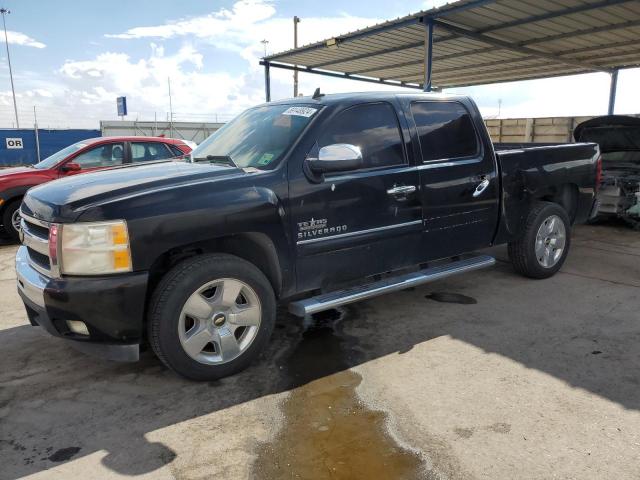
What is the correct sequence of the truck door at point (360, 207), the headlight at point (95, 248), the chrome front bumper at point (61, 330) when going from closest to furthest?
the headlight at point (95, 248) → the chrome front bumper at point (61, 330) → the truck door at point (360, 207)

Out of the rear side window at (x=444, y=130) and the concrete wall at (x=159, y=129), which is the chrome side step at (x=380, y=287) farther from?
the concrete wall at (x=159, y=129)

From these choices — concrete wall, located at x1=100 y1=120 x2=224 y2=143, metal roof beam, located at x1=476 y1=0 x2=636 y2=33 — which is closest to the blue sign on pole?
concrete wall, located at x1=100 y1=120 x2=224 y2=143

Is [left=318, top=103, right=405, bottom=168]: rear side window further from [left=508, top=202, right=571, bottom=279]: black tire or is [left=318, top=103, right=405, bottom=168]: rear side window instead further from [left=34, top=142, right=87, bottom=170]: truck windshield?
[left=34, top=142, right=87, bottom=170]: truck windshield

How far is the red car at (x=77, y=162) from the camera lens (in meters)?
7.85


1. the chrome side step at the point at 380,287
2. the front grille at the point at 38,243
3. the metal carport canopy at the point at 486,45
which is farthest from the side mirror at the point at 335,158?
the metal carport canopy at the point at 486,45

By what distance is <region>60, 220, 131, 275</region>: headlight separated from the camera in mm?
2914

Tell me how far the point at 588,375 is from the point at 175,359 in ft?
8.94

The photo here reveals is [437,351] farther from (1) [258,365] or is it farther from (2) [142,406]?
(2) [142,406]

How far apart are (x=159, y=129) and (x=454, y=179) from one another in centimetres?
2873

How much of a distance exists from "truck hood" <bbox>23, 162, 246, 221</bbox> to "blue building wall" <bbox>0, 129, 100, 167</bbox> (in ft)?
95.6

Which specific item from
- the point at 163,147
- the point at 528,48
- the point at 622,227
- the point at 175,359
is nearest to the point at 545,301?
the point at 175,359

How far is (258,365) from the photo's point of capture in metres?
3.64

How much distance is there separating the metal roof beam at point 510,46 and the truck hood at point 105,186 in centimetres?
870

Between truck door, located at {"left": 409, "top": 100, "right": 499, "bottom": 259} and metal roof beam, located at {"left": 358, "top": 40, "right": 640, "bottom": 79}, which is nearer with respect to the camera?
truck door, located at {"left": 409, "top": 100, "right": 499, "bottom": 259}
